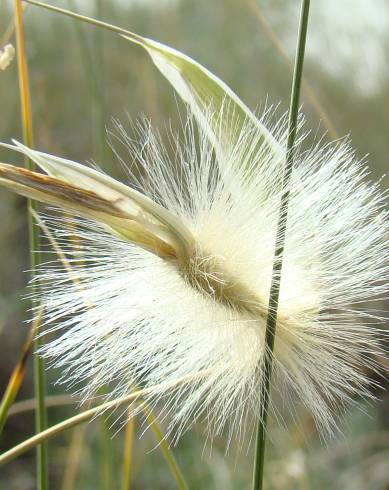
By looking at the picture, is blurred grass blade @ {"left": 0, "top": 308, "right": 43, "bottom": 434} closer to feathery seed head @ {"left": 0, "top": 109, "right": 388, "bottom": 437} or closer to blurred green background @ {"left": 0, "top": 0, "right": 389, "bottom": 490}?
feathery seed head @ {"left": 0, "top": 109, "right": 388, "bottom": 437}

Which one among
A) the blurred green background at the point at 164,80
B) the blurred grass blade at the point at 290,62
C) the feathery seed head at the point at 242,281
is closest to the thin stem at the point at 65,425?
the feathery seed head at the point at 242,281

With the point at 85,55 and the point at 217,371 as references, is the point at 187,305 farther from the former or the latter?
the point at 85,55

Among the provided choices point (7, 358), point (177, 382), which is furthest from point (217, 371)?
point (7, 358)

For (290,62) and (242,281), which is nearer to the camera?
(242,281)

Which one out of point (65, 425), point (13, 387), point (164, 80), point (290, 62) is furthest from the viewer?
point (164, 80)

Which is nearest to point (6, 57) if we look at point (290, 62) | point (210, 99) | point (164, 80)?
point (210, 99)

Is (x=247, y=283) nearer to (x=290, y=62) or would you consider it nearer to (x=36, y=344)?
(x=36, y=344)
